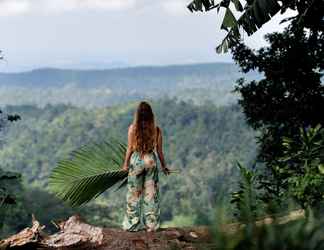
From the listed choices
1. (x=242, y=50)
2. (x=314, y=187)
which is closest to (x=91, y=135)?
(x=242, y=50)

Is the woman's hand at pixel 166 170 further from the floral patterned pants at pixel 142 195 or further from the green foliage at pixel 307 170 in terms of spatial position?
the green foliage at pixel 307 170

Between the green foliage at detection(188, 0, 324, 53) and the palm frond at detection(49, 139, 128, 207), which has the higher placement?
the green foliage at detection(188, 0, 324, 53)

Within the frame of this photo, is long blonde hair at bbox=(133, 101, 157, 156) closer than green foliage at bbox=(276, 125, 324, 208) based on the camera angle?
No

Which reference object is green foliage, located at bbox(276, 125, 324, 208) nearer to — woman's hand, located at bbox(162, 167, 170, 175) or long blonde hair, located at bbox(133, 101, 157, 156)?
woman's hand, located at bbox(162, 167, 170, 175)

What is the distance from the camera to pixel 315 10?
1216cm

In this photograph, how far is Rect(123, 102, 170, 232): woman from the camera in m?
7.24

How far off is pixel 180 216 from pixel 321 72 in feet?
283

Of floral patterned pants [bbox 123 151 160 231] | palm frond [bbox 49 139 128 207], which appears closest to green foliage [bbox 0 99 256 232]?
floral patterned pants [bbox 123 151 160 231]

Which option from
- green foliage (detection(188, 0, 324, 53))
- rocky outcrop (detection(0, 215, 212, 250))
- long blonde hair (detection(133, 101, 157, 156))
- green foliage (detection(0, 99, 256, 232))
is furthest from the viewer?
green foliage (detection(0, 99, 256, 232))

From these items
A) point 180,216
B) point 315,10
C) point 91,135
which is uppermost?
point 315,10

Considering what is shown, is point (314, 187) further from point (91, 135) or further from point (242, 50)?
point (91, 135)

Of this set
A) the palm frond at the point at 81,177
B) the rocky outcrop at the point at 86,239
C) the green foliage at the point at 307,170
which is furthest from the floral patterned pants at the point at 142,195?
the green foliage at the point at 307,170

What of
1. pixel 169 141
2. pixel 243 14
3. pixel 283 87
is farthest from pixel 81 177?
pixel 169 141

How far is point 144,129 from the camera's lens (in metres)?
7.24
